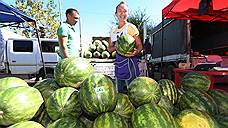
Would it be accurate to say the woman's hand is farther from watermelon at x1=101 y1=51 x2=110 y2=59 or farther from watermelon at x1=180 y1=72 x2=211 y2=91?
watermelon at x1=101 y1=51 x2=110 y2=59

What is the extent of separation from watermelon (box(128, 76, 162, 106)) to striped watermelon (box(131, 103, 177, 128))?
0.21 m

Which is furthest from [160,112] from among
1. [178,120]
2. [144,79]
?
[144,79]

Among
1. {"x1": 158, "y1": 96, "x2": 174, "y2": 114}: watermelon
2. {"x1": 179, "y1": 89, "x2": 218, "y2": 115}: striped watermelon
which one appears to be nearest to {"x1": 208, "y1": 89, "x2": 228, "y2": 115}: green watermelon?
{"x1": 179, "y1": 89, "x2": 218, "y2": 115}: striped watermelon

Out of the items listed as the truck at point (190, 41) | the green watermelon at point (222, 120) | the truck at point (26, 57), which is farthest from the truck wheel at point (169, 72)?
the green watermelon at point (222, 120)

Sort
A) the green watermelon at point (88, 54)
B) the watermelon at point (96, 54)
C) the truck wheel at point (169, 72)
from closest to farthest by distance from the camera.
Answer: the truck wheel at point (169, 72) → the green watermelon at point (88, 54) → the watermelon at point (96, 54)

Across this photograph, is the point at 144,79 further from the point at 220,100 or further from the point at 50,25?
the point at 50,25

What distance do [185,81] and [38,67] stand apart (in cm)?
1171

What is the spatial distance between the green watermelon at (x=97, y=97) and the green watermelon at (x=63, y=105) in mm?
104

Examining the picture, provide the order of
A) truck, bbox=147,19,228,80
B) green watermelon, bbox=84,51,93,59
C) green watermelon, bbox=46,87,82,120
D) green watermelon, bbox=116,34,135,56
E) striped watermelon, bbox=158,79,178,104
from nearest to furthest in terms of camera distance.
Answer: green watermelon, bbox=46,87,82,120
striped watermelon, bbox=158,79,178,104
green watermelon, bbox=116,34,135,56
truck, bbox=147,19,228,80
green watermelon, bbox=84,51,93,59

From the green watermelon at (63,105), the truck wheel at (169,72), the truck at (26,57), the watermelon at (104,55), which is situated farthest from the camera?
the truck at (26,57)

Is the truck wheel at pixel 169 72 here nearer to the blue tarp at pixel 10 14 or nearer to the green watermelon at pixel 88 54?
the green watermelon at pixel 88 54

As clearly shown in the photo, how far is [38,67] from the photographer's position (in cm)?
1370

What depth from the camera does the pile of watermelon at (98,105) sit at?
188 cm

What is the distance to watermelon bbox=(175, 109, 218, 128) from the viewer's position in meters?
1.90
